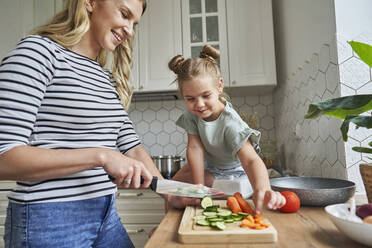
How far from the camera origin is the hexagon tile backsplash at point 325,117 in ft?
3.21

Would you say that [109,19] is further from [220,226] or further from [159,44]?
[159,44]

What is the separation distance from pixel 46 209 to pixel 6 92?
0.89 feet

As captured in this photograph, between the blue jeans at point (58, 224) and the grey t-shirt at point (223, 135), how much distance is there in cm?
47

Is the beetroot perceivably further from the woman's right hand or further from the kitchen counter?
the woman's right hand

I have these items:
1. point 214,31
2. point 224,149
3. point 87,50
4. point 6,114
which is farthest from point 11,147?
point 214,31

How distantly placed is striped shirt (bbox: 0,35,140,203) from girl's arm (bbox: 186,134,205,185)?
398 millimetres

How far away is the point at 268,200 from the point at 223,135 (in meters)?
0.37

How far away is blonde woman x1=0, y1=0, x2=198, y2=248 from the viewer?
54cm

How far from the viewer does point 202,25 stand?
1.98 m

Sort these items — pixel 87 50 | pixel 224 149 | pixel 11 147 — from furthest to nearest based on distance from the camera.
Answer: pixel 224 149 → pixel 87 50 → pixel 11 147

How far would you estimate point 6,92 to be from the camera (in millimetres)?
528

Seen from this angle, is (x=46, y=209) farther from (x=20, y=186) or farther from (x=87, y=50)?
(x=87, y=50)

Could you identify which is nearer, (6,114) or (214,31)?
(6,114)

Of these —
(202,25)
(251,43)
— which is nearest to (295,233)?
(251,43)
